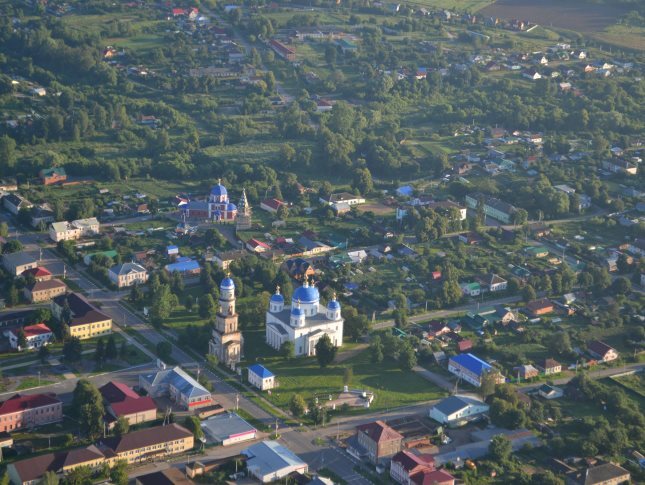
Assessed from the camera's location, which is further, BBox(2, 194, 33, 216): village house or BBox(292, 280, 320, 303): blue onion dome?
BBox(2, 194, 33, 216): village house

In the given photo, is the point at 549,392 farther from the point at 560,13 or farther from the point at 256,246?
the point at 560,13

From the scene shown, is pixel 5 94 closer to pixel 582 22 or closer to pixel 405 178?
pixel 405 178

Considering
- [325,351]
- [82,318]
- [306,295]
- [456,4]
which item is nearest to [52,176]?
[82,318]

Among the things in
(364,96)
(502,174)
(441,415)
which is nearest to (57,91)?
(364,96)

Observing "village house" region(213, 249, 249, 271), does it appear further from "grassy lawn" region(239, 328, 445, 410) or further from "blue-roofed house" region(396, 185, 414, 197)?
"blue-roofed house" region(396, 185, 414, 197)

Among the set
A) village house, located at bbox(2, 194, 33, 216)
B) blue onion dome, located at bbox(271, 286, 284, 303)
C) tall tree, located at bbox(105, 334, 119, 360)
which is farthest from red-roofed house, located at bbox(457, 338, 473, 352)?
village house, located at bbox(2, 194, 33, 216)

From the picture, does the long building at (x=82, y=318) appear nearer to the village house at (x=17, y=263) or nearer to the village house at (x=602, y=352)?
the village house at (x=17, y=263)
